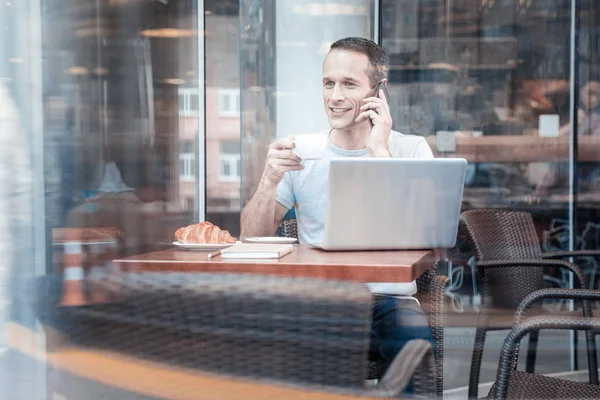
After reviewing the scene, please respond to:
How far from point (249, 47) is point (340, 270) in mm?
2825

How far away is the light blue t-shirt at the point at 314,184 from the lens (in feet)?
7.64

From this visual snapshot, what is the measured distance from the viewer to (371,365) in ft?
3.26

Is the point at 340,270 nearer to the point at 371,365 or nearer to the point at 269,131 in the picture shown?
the point at 371,365

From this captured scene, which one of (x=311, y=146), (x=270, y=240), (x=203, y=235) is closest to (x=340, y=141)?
(x=311, y=146)

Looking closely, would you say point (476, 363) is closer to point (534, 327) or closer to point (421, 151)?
point (421, 151)

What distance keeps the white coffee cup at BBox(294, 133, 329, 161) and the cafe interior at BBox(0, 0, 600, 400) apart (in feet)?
1.07

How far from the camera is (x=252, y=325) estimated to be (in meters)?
0.93

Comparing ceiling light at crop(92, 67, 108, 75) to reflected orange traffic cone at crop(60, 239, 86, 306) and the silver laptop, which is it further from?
the silver laptop

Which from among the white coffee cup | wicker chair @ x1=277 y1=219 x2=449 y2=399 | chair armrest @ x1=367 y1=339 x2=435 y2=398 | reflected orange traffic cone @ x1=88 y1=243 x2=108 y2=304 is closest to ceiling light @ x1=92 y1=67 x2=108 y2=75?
reflected orange traffic cone @ x1=88 y1=243 x2=108 y2=304

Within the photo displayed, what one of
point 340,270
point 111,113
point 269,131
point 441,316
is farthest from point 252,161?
point 340,270

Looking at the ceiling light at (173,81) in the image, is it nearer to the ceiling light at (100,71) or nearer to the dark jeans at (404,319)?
the ceiling light at (100,71)

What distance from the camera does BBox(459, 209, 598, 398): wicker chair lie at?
2.98 meters

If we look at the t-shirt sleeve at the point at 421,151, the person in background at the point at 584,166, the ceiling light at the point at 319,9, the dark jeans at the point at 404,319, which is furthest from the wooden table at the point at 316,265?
the person in background at the point at 584,166

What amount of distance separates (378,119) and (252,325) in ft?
4.71
